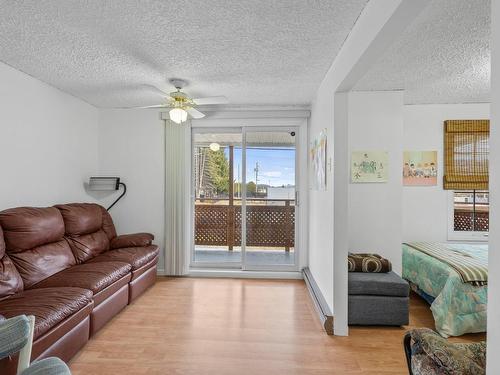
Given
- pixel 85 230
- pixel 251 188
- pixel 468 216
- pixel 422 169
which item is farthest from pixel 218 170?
pixel 468 216

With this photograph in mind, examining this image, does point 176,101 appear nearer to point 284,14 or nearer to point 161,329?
point 284,14

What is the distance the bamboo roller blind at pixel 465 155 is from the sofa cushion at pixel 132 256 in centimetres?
413

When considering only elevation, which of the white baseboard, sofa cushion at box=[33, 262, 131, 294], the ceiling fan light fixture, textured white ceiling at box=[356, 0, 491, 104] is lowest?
the white baseboard

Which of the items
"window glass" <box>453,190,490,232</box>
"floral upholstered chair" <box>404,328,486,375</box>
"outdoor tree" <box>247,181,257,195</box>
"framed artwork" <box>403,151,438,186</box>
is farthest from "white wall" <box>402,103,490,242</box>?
"floral upholstered chair" <box>404,328,486,375</box>

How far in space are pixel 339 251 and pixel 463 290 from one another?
1.19 metres

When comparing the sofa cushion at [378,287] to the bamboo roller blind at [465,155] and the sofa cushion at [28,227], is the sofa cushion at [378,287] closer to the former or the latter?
the bamboo roller blind at [465,155]

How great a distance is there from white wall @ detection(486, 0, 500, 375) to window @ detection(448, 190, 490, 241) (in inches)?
151

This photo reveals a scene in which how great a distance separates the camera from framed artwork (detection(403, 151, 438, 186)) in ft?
13.3

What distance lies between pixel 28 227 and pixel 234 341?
2.14m

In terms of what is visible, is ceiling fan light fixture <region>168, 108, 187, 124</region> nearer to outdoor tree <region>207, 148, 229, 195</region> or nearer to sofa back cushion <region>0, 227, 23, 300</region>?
outdoor tree <region>207, 148, 229, 195</region>

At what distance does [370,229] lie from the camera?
328 cm

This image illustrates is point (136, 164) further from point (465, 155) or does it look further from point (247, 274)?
point (465, 155)

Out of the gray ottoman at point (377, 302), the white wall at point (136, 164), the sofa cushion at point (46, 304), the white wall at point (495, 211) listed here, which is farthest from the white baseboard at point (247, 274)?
the white wall at point (495, 211)

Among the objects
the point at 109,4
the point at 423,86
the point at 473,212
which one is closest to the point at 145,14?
the point at 109,4
